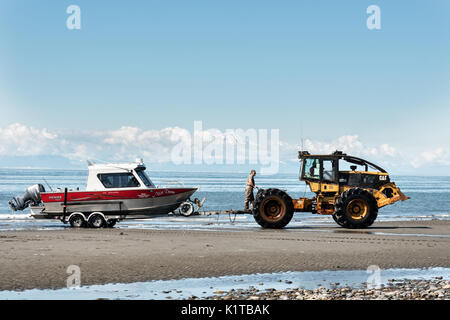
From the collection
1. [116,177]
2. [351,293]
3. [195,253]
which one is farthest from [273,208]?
[351,293]

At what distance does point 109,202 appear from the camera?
22484mm

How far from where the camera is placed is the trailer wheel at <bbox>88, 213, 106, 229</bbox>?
885 inches

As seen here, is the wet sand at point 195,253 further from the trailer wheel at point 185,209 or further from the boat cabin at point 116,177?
the trailer wheel at point 185,209

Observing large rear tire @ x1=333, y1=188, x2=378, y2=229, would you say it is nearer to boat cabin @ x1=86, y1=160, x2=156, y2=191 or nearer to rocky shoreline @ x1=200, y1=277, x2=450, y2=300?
boat cabin @ x1=86, y1=160, x2=156, y2=191

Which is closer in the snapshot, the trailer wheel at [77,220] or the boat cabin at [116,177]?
the trailer wheel at [77,220]

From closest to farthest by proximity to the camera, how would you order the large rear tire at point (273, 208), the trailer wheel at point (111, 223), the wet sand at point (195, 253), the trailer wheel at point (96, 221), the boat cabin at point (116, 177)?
the wet sand at point (195, 253)
the large rear tire at point (273, 208)
the trailer wheel at point (96, 221)
the boat cabin at point (116, 177)
the trailer wheel at point (111, 223)

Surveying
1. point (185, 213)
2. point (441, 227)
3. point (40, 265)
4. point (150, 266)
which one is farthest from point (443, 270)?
point (185, 213)

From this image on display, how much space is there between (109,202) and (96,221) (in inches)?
32.8

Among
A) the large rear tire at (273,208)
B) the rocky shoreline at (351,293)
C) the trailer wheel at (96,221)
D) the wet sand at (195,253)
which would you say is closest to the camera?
the rocky shoreline at (351,293)

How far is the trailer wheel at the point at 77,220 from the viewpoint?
73.8 ft

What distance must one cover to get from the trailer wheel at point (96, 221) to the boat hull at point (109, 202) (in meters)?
0.20

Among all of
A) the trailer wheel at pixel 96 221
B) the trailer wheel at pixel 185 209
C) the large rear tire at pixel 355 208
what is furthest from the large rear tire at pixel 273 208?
the trailer wheel at pixel 96 221
